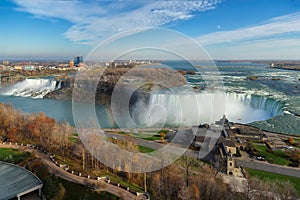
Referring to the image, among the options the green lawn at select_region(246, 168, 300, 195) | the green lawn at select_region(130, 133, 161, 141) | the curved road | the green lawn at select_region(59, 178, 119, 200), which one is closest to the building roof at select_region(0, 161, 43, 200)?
the green lawn at select_region(59, 178, 119, 200)

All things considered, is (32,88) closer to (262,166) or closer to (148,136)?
(148,136)

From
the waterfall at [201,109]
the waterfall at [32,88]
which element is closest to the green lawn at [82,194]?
the waterfall at [201,109]

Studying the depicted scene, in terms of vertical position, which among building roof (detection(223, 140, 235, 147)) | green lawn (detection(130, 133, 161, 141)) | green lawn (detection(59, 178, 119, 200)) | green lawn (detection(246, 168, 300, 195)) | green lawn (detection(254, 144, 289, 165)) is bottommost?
green lawn (detection(59, 178, 119, 200))

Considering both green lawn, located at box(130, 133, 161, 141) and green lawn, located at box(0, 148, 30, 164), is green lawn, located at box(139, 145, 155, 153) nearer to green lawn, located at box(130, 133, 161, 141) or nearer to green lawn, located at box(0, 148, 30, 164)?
green lawn, located at box(130, 133, 161, 141)

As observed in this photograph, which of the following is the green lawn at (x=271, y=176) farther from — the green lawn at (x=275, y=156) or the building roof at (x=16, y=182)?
the building roof at (x=16, y=182)

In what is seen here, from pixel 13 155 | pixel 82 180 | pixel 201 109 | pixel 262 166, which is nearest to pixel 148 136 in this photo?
pixel 82 180

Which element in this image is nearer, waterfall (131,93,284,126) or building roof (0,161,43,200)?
building roof (0,161,43,200)
